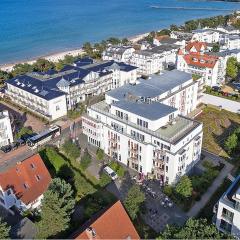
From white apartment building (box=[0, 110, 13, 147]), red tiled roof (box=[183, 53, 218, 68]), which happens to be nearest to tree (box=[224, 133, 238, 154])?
red tiled roof (box=[183, 53, 218, 68])

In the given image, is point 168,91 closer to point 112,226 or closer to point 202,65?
point 202,65

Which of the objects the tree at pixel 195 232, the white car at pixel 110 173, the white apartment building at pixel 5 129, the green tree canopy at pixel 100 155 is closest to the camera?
the tree at pixel 195 232

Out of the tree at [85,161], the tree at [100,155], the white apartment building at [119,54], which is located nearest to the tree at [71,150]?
the tree at [85,161]

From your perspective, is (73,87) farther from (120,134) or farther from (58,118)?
(120,134)

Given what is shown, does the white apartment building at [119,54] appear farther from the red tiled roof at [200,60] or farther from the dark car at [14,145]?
the dark car at [14,145]

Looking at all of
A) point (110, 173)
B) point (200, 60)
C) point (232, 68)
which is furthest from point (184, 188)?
point (232, 68)

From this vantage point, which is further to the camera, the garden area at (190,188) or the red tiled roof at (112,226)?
the garden area at (190,188)
